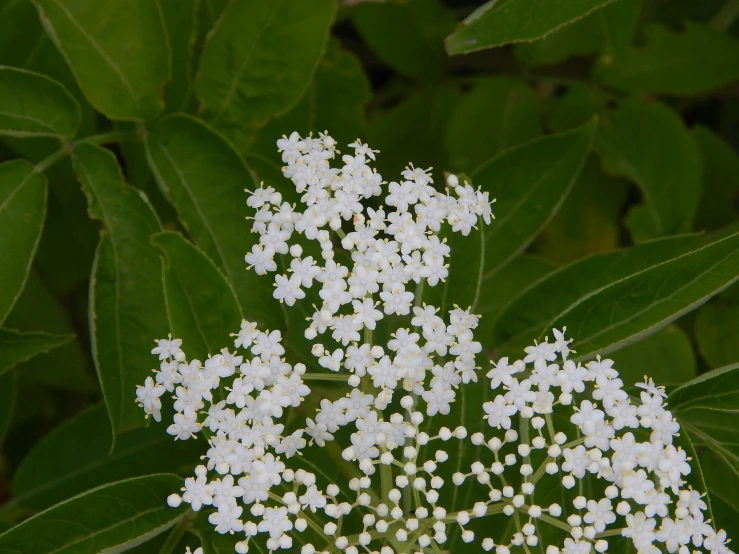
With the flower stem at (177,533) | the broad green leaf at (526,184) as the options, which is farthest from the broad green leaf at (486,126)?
the flower stem at (177,533)

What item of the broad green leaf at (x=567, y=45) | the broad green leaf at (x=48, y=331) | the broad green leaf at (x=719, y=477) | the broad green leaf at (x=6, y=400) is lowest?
the broad green leaf at (x=719, y=477)

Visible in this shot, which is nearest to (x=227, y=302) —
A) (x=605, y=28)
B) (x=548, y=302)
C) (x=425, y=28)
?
(x=548, y=302)

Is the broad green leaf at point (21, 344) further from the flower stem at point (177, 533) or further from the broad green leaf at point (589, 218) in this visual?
the broad green leaf at point (589, 218)

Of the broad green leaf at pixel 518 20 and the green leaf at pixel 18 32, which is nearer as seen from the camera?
the broad green leaf at pixel 518 20

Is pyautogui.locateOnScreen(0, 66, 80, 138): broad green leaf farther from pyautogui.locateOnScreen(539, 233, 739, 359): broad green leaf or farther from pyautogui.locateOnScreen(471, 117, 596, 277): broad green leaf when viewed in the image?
pyautogui.locateOnScreen(539, 233, 739, 359): broad green leaf

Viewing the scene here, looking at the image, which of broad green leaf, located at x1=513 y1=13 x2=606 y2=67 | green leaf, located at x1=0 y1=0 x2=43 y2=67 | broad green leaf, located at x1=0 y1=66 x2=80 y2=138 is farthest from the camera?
broad green leaf, located at x1=513 y1=13 x2=606 y2=67

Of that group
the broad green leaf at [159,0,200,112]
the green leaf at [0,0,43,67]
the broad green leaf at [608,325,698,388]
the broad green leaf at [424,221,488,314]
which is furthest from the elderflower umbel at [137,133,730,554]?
the green leaf at [0,0,43,67]

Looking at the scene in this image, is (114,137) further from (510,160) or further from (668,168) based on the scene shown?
(668,168)
